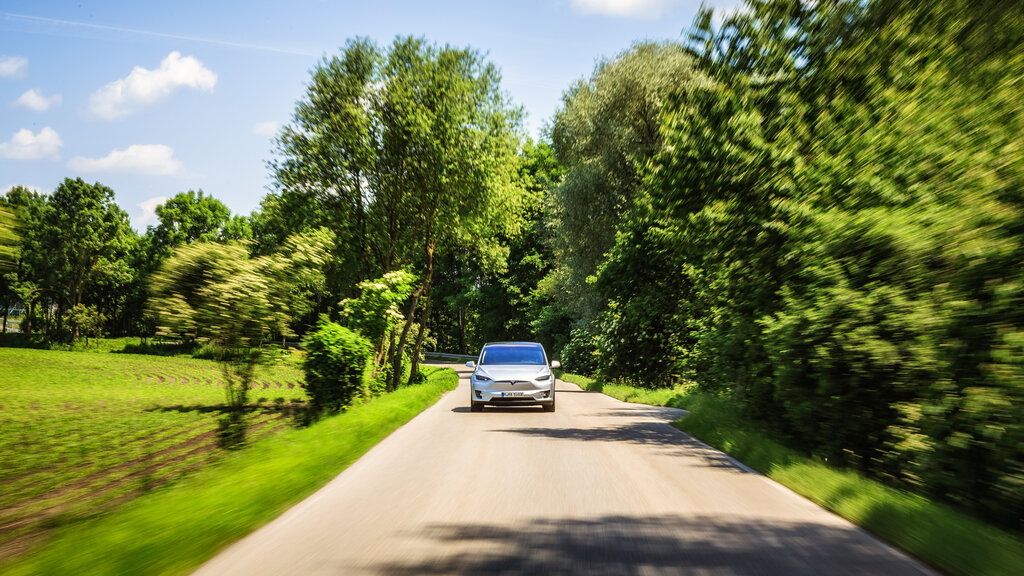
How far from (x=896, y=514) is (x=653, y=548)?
205 cm

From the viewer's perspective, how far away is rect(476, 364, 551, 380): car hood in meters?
15.5

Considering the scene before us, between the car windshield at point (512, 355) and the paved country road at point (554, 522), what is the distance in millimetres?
7287

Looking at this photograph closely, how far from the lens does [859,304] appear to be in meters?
7.11

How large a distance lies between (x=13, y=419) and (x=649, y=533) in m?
20.7

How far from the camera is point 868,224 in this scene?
7.45 m

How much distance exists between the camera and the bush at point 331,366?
13383 mm

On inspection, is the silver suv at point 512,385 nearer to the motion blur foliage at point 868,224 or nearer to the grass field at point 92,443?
the motion blur foliage at point 868,224

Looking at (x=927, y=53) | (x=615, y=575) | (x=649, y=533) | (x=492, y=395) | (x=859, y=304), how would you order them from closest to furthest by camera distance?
1. (x=615, y=575)
2. (x=649, y=533)
3. (x=859, y=304)
4. (x=927, y=53)
5. (x=492, y=395)

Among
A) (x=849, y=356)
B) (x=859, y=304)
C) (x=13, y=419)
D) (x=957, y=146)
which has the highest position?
(x=957, y=146)

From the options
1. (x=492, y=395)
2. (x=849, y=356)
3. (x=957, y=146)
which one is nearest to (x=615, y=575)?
(x=849, y=356)

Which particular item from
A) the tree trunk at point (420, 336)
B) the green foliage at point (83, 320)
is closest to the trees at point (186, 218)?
the green foliage at point (83, 320)

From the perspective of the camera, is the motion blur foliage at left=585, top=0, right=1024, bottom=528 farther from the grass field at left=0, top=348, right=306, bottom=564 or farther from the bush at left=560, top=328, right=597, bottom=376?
the bush at left=560, top=328, right=597, bottom=376

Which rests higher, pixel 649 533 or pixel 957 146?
pixel 957 146

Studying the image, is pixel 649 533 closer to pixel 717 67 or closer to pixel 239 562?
pixel 239 562
